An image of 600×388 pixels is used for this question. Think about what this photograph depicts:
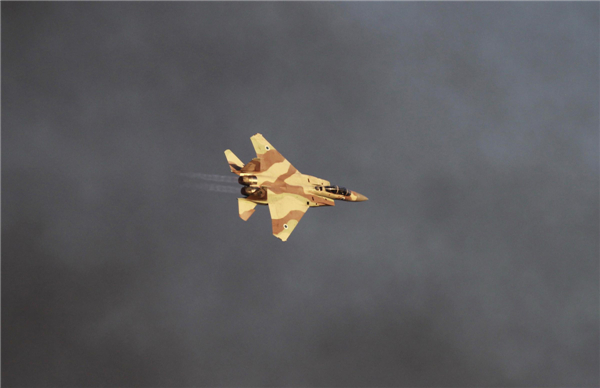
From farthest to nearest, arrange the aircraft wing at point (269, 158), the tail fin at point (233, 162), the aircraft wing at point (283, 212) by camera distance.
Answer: the aircraft wing at point (269, 158)
the tail fin at point (233, 162)
the aircraft wing at point (283, 212)

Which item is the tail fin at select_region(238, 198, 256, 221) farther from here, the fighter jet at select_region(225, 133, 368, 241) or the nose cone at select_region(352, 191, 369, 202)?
the nose cone at select_region(352, 191, 369, 202)

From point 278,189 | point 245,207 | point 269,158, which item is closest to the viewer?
point 245,207

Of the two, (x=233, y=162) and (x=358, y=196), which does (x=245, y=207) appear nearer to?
(x=233, y=162)

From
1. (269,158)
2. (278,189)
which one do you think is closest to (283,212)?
(278,189)

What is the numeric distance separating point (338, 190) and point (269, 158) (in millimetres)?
8729

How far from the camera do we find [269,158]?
71.2 meters

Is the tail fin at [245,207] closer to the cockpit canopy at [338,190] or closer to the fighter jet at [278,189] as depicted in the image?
the fighter jet at [278,189]

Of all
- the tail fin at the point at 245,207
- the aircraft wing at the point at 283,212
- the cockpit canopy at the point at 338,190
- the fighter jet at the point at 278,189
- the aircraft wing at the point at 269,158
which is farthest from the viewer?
the cockpit canopy at the point at 338,190

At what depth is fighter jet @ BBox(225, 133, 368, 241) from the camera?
65500 mm

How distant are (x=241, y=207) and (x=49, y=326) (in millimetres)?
48660

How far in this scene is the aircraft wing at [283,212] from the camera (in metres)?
65.6

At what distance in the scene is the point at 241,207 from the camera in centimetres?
6438

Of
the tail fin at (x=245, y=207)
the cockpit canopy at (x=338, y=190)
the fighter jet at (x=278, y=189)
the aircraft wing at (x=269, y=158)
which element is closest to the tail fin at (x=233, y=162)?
the fighter jet at (x=278, y=189)

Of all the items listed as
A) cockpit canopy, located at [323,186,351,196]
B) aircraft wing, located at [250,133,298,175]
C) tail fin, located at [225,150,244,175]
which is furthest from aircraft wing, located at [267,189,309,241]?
cockpit canopy, located at [323,186,351,196]
